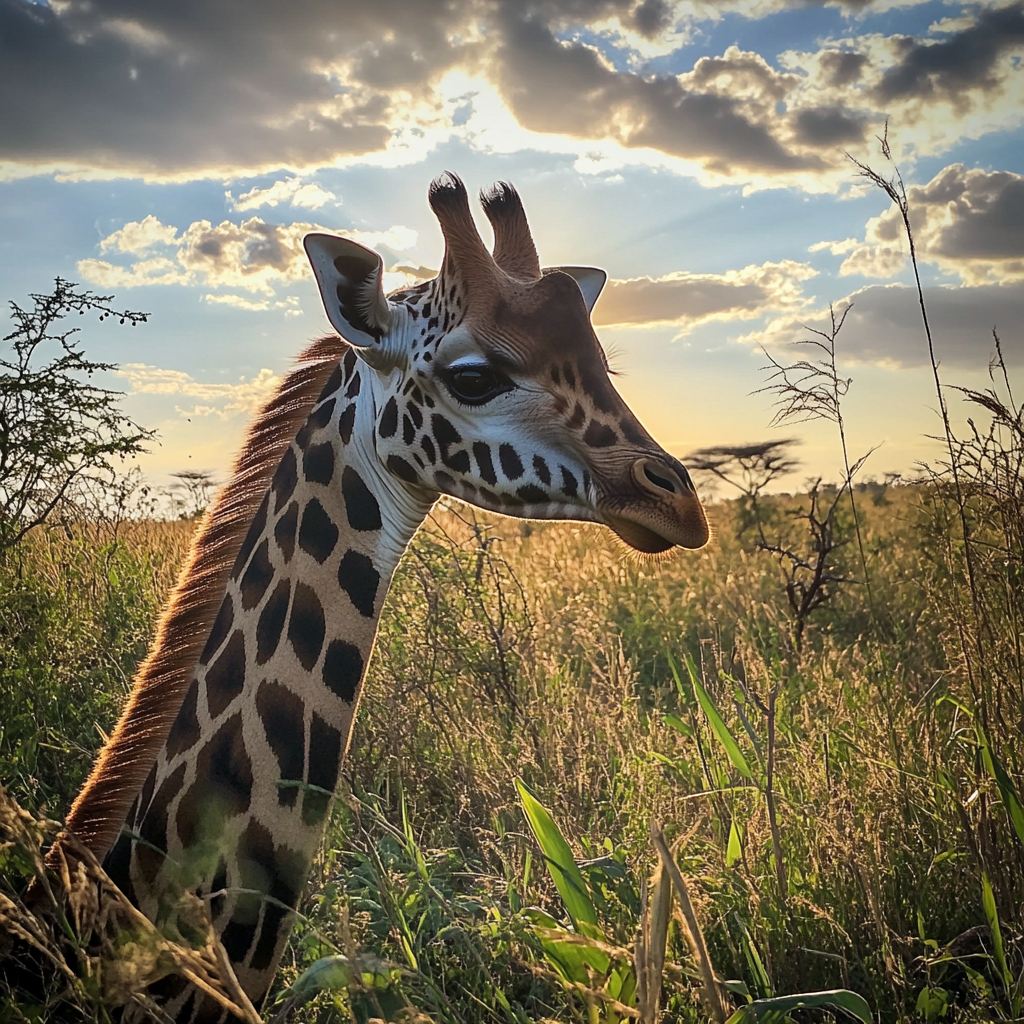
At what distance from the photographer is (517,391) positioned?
242cm

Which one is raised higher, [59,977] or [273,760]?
[273,760]

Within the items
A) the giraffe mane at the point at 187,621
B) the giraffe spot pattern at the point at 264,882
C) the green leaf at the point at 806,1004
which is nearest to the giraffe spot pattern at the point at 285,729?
the giraffe spot pattern at the point at 264,882

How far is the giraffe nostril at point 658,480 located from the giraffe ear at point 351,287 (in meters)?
0.82

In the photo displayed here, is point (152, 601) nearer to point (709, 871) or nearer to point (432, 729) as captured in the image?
point (432, 729)

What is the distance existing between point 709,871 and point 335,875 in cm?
159

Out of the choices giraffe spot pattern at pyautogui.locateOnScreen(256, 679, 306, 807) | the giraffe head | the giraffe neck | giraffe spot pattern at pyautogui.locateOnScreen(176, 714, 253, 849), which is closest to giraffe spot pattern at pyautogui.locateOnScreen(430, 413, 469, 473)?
the giraffe head

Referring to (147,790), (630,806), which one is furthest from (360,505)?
(630,806)

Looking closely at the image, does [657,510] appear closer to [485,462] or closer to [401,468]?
[485,462]

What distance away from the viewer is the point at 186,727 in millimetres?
2486

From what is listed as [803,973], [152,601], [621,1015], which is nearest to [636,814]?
[803,973]

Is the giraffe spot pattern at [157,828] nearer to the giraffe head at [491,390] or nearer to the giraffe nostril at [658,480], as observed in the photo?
the giraffe head at [491,390]

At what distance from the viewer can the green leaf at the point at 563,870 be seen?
2.40 metres

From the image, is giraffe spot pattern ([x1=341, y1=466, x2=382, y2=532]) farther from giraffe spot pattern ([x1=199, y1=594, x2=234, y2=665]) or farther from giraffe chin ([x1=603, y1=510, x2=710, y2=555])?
giraffe chin ([x1=603, y1=510, x2=710, y2=555])

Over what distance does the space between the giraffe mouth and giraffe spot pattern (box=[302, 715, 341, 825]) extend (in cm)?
90
